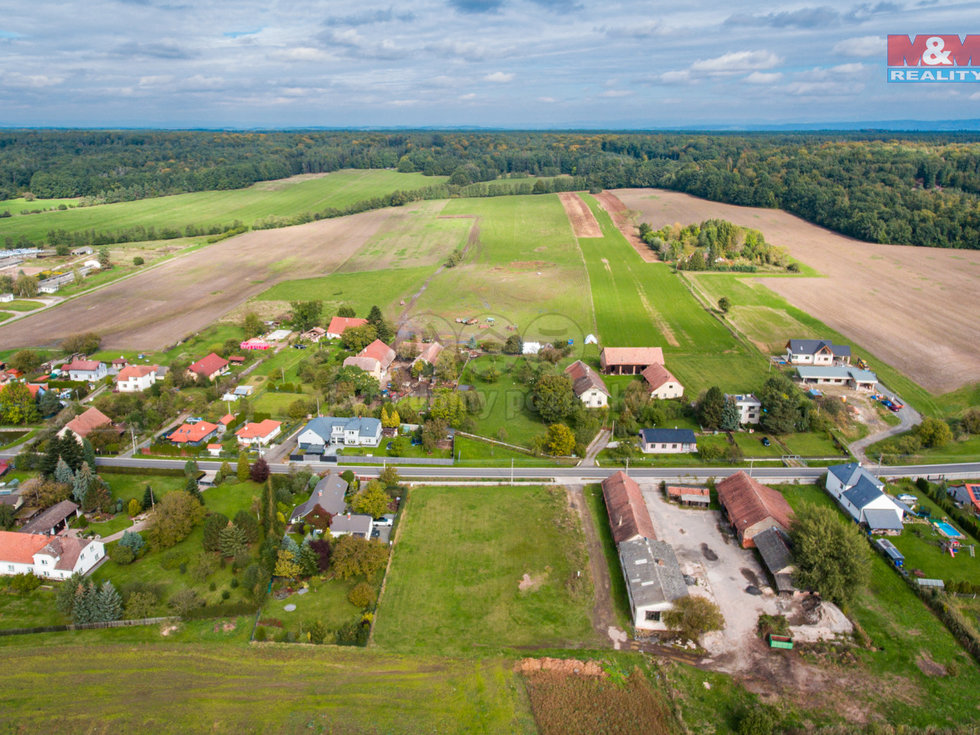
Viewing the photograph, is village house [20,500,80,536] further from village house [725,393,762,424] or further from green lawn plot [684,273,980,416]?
green lawn plot [684,273,980,416]

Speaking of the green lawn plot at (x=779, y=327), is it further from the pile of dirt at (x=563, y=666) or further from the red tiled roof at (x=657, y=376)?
the pile of dirt at (x=563, y=666)

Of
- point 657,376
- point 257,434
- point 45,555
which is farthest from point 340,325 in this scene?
point 45,555

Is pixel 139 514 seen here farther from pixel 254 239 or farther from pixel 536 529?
pixel 254 239

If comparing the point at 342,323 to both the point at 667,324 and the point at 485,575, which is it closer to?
the point at 667,324

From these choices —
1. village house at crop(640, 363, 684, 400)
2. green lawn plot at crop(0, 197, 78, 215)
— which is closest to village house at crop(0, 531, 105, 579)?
village house at crop(640, 363, 684, 400)

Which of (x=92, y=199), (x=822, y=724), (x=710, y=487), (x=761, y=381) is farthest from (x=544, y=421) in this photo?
(x=92, y=199)

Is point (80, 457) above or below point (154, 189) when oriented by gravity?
below
